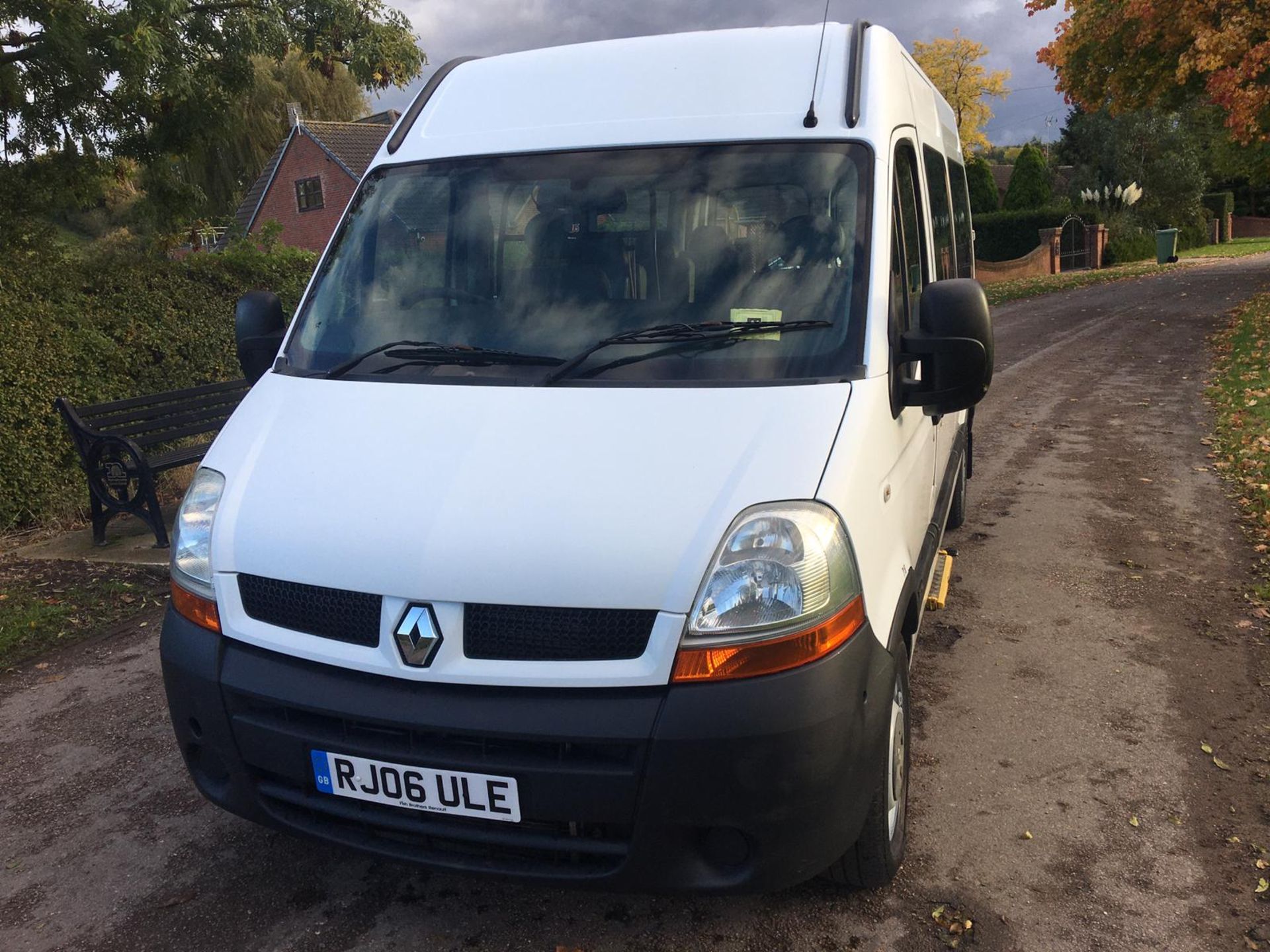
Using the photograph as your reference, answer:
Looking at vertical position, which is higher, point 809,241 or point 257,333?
point 809,241

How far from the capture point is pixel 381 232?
380 centimetres

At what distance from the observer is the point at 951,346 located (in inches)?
121

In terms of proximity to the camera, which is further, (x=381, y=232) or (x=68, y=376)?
(x=68, y=376)

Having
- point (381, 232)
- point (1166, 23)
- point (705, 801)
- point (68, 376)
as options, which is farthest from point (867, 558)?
point (1166, 23)

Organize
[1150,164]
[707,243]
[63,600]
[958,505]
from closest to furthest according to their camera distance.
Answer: [707,243] → [63,600] → [958,505] → [1150,164]

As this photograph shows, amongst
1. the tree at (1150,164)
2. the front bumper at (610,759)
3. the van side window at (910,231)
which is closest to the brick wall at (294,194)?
the tree at (1150,164)

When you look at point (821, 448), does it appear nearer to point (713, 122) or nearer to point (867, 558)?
point (867, 558)

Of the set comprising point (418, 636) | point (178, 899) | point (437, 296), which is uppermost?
point (437, 296)

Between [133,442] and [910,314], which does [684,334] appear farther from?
[133,442]

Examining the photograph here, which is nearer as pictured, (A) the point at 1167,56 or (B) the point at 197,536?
(B) the point at 197,536

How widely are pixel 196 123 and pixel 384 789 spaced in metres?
9.03

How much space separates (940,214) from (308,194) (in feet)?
136

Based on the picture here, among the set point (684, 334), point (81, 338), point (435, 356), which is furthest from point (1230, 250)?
point (435, 356)

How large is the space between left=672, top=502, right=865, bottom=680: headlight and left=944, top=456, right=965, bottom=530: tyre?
3.96 metres
